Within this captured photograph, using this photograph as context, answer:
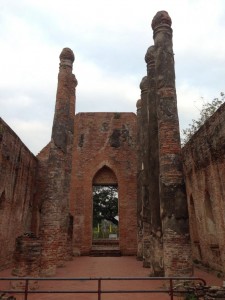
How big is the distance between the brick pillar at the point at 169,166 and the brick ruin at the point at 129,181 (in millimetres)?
24

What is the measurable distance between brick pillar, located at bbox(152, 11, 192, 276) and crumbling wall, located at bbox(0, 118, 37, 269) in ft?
20.1

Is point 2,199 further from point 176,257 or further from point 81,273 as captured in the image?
point 176,257

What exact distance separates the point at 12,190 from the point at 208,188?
7.98 meters

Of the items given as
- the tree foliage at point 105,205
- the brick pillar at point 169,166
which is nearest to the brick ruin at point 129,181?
the brick pillar at point 169,166

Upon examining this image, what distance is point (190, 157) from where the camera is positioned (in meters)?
12.8

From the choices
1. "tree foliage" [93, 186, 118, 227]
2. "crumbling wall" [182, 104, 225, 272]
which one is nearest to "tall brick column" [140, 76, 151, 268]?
"crumbling wall" [182, 104, 225, 272]

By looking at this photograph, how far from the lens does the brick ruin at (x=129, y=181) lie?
8.35 metres

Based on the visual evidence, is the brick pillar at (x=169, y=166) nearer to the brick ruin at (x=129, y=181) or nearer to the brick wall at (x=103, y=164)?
the brick ruin at (x=129, y=181)

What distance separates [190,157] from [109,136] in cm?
880

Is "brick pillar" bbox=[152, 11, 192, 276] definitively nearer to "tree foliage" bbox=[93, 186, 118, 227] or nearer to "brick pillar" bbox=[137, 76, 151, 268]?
"brick pillar" bbox=[137, 76, 151, 268]

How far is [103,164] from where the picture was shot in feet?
66.7

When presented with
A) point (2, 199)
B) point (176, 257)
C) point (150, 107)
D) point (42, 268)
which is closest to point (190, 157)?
point (150, 107)

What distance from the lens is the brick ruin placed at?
835 cm

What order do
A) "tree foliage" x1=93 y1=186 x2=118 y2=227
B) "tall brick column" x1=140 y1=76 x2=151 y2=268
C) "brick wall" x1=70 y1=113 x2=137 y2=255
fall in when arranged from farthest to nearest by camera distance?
1. "tree foliage" x1=93 y1=186 x2=118 y2=227
2. "brick wall" x1=70 y1=113 x2=137 y2=255
3. "tall brick column" x1=140 y1=76 x2=151 y2=268
